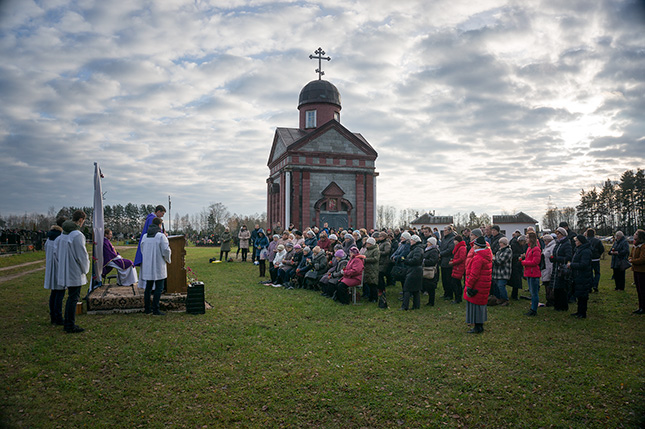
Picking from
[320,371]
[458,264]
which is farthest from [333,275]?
[320,371]

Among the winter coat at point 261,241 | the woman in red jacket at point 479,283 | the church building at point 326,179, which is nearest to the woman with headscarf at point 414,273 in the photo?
the woman in red jacket at point 479,283

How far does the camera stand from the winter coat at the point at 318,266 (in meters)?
13.2

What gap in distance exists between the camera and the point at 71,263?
7.76 meters

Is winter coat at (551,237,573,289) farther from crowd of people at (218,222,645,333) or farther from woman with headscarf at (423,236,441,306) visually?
woman with headscarf at (423,236,441,306)

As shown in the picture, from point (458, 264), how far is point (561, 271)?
8.32 ft

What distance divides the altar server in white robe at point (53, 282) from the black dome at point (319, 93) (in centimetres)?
2997

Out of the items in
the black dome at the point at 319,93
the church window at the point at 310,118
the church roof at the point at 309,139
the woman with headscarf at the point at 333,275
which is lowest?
the woman with headscarf at the point at 333,275

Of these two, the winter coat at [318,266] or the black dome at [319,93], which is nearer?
the winter coat at [318,266]

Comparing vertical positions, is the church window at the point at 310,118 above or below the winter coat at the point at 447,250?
above

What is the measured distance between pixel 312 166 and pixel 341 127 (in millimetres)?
4458

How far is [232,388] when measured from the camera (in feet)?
17.9

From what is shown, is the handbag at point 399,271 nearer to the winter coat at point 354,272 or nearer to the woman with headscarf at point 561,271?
the winter coat at point 354,272

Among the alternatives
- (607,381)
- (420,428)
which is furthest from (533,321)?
(420,428)

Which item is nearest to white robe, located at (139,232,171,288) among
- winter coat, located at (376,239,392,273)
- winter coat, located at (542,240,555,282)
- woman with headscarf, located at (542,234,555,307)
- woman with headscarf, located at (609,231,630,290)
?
winter coat, located at (376,239,392,273)
